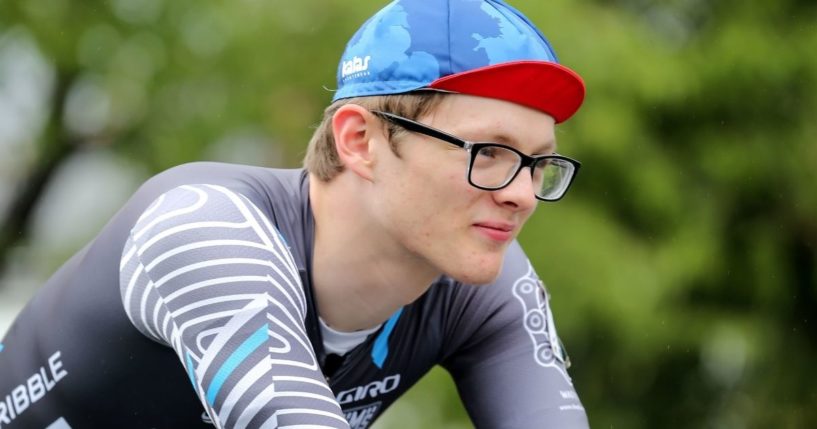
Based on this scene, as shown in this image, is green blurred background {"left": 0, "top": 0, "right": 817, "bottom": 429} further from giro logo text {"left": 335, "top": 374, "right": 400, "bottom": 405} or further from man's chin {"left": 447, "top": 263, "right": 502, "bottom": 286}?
man's chin {"left": 447, "top": 263, "right": 502, "bottom": 286}

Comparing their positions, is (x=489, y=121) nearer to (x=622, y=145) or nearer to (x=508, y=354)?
(x=508, y=354)

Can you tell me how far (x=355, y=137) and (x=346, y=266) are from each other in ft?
1.07

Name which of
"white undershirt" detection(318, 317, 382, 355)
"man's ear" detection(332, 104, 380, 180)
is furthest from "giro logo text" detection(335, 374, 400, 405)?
"man's ear" detection(332, 104, 380, 180)

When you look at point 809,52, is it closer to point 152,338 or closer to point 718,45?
point 718,45

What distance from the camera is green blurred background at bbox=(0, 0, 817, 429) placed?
417 inches

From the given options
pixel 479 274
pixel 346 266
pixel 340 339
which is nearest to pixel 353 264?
pixel 346 266

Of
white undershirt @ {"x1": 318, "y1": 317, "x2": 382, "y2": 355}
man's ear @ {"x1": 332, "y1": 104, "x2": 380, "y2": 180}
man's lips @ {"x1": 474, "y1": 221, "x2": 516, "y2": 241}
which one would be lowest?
white undershirt @ {"x1": 318, "y1": 317, "x2": 382, "y2": 355}

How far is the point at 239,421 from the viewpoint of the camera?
283 centimetres

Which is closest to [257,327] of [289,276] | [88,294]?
[289,276]

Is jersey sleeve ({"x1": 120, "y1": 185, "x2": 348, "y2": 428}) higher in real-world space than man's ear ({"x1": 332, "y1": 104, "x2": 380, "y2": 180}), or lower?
lower

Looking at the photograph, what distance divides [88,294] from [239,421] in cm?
71

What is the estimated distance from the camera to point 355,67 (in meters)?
3.33

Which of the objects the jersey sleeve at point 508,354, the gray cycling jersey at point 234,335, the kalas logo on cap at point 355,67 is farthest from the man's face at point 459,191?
the jersey sleeve at point 508,354

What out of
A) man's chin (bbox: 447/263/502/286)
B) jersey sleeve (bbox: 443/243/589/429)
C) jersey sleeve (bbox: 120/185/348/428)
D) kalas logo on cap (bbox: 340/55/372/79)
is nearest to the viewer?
jersey sleeve (bbox: 120/185/348/428)
